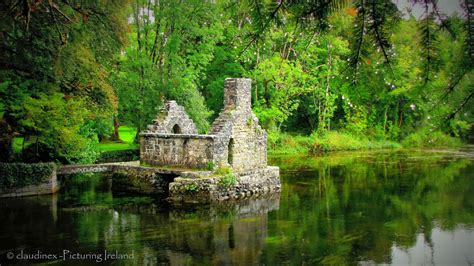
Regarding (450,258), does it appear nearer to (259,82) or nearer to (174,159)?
(174,159)

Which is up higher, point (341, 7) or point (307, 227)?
point (341, 7)

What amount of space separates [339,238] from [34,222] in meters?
8.39

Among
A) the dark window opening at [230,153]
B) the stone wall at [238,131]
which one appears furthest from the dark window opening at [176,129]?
the dark window opening at [230,153]

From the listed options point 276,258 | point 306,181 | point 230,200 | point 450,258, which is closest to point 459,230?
point 450,258

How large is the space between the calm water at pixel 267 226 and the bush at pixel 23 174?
632mm

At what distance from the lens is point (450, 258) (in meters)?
11.4

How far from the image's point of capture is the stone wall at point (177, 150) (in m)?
17.5

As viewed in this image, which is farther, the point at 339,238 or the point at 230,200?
the point at 230,200

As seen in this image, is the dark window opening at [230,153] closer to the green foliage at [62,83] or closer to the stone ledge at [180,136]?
the stone ledge at [180,136]

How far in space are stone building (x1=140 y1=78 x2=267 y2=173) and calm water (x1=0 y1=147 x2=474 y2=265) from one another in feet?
5.19

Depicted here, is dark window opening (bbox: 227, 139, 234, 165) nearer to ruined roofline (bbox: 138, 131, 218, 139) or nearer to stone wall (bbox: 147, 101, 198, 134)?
ruined roofline (bbox: 138, 131, 218, 139)

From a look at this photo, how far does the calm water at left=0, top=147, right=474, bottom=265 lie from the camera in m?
11.6

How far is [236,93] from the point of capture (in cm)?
1808

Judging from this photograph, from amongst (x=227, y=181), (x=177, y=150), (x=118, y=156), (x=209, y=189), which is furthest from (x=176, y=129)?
(x=118, y=156)
